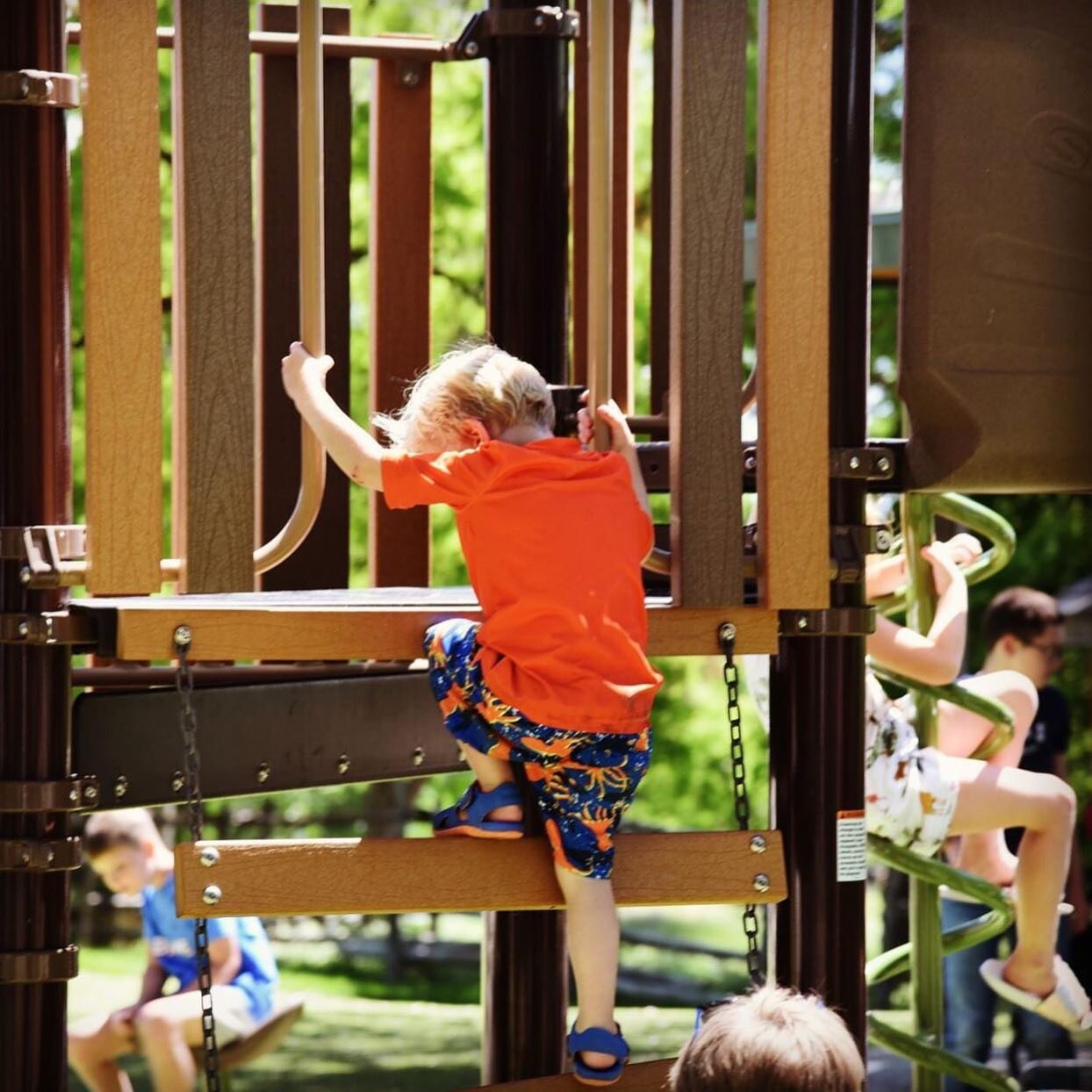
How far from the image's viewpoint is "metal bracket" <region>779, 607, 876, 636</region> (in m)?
3.65

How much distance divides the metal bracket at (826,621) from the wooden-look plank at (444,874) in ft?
1.71

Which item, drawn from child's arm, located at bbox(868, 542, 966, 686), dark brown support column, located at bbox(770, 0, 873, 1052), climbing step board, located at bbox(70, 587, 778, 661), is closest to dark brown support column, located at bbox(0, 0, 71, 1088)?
climbing step board, located at bbox(70, 587, 778, 661)

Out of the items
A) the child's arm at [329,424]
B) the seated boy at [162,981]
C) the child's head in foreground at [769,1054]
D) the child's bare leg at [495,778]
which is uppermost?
the child's arm at [329,424]

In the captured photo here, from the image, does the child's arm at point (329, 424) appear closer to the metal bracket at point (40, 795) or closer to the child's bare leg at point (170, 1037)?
the metal bracket at point (40, 795)

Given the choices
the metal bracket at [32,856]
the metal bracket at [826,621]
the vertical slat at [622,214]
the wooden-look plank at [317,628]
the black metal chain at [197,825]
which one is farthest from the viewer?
the vertical slat at [622,214]

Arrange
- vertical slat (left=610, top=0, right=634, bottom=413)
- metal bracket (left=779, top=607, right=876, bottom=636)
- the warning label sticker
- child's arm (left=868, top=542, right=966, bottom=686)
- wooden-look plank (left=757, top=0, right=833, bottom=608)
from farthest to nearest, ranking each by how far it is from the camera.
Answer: child's arm (left=868, top=542, right=966, bottom=686), vertical slat (left=610, top=0, right=634, bottom=413), the warning label sticker, metal bracket (left=779, top=607, right=876, bottom=636), wooden-look plank (left=757, top=0, right=833, bottom=608)

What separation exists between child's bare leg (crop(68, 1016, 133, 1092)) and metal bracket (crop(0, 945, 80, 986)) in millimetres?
2580

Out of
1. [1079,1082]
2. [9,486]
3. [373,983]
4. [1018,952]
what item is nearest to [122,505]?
[9,486]

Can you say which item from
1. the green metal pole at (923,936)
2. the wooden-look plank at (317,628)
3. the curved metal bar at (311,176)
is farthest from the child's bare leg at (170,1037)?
the curved metal bar at (311,176)

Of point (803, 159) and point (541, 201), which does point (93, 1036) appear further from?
point (803, 159)

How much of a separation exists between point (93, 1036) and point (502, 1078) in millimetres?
2259

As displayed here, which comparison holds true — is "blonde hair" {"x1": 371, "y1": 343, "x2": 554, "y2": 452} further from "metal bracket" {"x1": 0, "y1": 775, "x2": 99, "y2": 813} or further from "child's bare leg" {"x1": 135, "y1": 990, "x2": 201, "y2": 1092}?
"child's bare leg" {"x1": 135, "y1": 990, "x2": 201, "y2": 1092}

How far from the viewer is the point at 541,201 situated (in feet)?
13.2

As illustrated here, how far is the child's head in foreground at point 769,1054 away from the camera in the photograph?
6.50 feet
